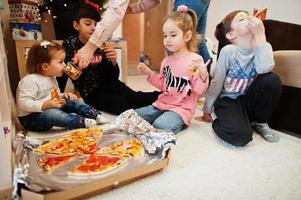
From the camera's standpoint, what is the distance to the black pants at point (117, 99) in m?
1.32

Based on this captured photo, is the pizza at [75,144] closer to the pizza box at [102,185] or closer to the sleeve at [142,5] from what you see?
the pizza box at [102,185]

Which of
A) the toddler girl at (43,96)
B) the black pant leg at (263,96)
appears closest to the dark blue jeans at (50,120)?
the toddler girl at (43,96)

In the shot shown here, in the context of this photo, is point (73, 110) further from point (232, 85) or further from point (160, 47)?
point (160, 47)

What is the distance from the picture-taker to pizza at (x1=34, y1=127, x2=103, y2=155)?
2.68ft

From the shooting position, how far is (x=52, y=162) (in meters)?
0.74

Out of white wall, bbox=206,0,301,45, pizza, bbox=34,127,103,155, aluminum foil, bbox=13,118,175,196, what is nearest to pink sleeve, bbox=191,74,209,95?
aluminum foil, bbox=13,118,175,196

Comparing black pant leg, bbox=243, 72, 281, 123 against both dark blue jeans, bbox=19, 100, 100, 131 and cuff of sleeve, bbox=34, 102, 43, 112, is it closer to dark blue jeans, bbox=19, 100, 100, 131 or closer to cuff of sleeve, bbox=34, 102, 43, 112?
dark blue jeans, bbox=19, 100, 100, 131

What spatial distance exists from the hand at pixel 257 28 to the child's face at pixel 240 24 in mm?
18

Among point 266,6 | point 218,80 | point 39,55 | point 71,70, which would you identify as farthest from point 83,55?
point 266,6

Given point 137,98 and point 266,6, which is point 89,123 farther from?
point 266,6

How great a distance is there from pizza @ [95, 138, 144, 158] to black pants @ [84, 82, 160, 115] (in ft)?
1.41

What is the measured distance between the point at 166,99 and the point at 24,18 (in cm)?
93

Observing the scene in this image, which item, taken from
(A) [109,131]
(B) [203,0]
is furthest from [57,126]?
(B) [203,0]

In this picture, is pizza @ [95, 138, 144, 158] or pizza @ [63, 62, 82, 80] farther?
pizza @ [63, 62, 82, 80]
